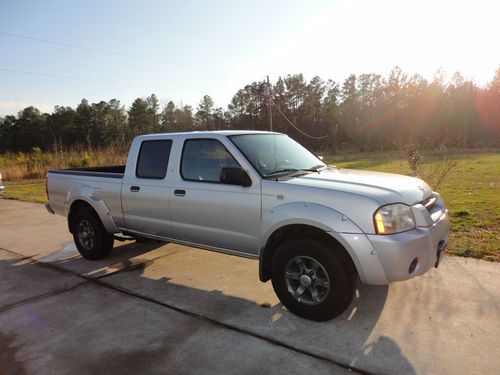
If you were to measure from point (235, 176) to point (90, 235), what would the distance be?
3.19m

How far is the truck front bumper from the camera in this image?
3189 millimetres

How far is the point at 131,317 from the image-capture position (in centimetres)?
392

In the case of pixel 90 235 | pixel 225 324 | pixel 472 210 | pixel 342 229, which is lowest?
pixel 225 324

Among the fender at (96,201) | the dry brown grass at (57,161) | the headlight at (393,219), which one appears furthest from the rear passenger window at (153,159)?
the dry brown grass at (57,161)

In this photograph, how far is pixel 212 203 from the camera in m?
4.25

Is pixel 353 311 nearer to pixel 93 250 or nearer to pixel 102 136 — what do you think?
pixel 93 250

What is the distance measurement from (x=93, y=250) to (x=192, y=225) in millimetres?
2196

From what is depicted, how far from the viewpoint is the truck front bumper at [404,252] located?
319cm

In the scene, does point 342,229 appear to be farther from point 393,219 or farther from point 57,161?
point 57,161

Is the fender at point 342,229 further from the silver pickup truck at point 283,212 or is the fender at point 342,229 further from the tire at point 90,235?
the tire at point 90,235

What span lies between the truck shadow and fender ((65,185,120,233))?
62 centimetres

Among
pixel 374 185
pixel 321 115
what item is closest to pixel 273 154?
pixel 374 185

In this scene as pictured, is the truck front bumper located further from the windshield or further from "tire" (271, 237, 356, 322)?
the windshield

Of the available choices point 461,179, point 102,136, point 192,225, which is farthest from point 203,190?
point 102,136
